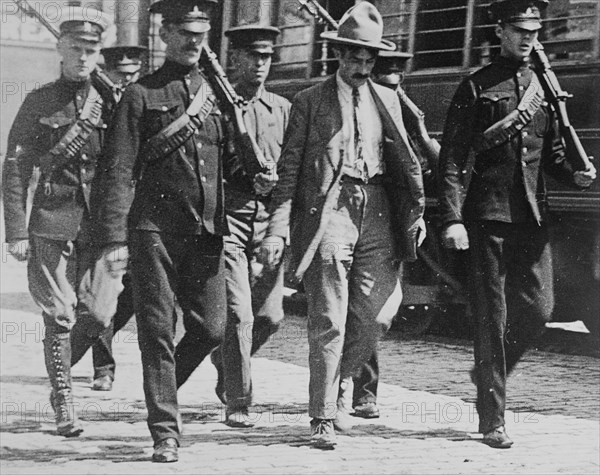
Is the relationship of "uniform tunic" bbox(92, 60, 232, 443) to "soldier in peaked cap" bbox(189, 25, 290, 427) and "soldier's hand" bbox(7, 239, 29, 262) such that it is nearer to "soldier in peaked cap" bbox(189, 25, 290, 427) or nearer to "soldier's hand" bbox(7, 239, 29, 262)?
"soldier's hand" bbox(7, 239, 29, 262)

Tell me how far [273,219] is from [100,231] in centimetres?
81

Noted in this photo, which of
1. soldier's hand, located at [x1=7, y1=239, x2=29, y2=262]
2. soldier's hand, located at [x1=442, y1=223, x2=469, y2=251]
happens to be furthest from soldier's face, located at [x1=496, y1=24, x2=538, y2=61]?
soldier's hand, located at [x1=7, y1=239, x2=29, y2=262]

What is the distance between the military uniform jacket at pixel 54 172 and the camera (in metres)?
5.60

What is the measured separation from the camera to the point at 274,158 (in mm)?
6363

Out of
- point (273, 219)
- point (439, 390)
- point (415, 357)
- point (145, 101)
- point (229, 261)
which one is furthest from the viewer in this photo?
point (415, 357)

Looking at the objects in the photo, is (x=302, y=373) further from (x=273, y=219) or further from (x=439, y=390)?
(x=273, y=219)

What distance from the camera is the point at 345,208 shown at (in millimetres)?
5859

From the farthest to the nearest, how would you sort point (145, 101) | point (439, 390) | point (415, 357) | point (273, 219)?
point (415, 357) < point (439, 390) < point (273, 219) < point (145, 101)

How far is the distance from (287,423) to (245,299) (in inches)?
25.7

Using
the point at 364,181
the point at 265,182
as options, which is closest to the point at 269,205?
the point at 265,182

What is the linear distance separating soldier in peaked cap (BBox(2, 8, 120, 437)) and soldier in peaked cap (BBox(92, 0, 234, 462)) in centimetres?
31

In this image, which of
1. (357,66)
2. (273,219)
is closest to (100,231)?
(273,219)

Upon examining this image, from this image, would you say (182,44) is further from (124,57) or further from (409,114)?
(409,114)

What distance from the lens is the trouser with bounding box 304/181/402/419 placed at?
19.0ft
